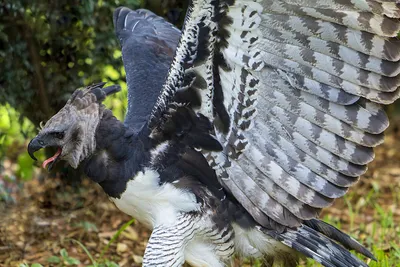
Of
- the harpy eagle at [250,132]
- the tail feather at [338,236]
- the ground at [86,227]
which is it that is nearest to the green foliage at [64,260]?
the ground at [86,227]

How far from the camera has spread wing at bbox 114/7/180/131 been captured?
210 inches

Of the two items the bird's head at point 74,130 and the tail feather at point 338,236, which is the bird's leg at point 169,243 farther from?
the tail feather at point 338,236

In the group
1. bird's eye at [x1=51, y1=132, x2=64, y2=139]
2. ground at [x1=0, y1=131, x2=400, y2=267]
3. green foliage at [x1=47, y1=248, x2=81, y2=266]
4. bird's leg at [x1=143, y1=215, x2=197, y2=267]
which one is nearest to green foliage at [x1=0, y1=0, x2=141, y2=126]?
ground at [x1=0, y1=131, x2=400, y2=267]

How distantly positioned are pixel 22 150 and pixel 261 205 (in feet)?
13.3

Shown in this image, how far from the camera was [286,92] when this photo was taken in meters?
4.45

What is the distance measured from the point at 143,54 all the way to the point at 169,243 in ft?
5.47

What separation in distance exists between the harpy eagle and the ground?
2.96 ft

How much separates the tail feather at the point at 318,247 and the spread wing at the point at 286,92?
108mm

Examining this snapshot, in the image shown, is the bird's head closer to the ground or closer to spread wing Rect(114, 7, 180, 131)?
spread wing Rect(114, 7, 180, 131)

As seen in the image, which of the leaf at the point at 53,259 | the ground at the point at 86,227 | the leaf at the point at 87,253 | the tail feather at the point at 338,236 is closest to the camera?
the tail feather at the point at 338,236

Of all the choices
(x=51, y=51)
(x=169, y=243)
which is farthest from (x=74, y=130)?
(x=51, y=51)

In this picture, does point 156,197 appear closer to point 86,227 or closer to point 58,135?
point 58,135

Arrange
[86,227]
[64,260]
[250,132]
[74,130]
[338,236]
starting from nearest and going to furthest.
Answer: [250,132] → [74,130] → [338,236] → [64,260] → [86,227]

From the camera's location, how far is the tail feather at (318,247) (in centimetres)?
470
